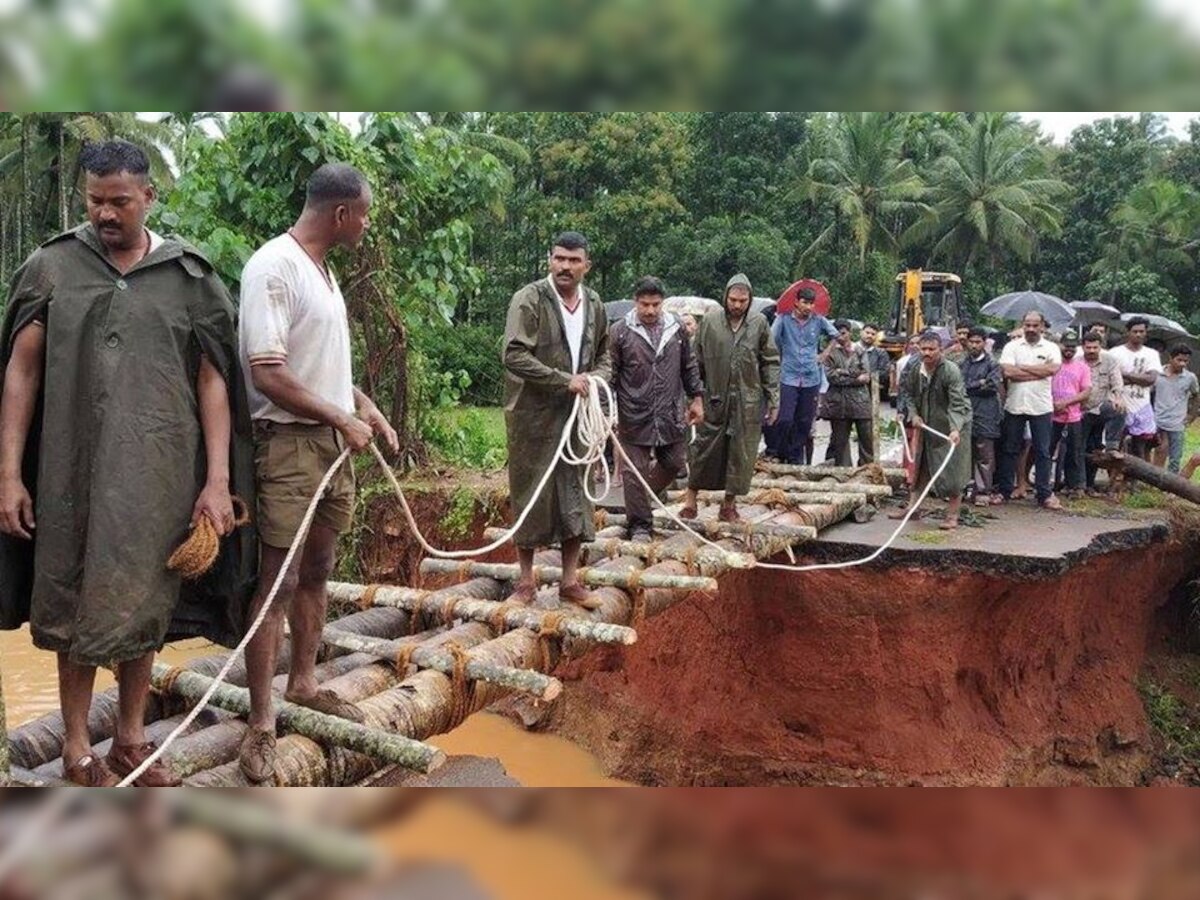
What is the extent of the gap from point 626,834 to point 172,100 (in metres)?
0.93

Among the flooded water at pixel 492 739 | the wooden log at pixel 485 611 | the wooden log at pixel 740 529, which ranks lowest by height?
the flooded water at pixel 492 739

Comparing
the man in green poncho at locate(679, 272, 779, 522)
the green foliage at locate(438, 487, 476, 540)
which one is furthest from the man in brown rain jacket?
the green foliage at locate(438, 487, 476, 540)

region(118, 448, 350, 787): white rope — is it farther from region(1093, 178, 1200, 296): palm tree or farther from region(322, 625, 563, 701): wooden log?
region(1093, 178, 1200, 296): palm tree

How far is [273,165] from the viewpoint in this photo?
791 centimetres

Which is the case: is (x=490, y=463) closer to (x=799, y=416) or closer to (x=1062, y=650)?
(x=799, y=416)

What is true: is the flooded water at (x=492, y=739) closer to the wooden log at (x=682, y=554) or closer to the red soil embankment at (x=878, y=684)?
the red soil embankment at (x=878, y=684)

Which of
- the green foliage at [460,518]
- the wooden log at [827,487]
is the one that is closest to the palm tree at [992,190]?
the wooden log at [827,487]

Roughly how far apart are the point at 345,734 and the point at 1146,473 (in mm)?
7462

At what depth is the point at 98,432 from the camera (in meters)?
2.45

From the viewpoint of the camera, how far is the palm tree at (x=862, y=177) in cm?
2502

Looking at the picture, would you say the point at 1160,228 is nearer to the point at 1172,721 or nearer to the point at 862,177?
the point at 862,177

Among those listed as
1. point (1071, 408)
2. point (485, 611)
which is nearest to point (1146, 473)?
point (1071, 408)

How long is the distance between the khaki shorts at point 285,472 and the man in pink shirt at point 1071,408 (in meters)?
6.83

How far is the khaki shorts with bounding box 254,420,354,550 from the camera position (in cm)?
288
